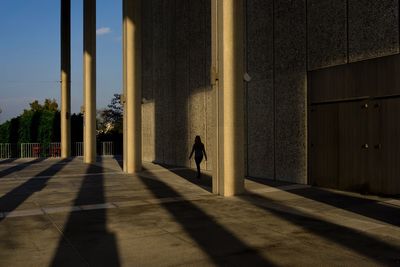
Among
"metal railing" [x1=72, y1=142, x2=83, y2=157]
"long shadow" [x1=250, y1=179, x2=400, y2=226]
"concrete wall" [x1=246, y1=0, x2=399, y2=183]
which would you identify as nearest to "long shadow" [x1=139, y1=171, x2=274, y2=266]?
"long shadow" [x1=250, y1=179, x2=400, y2=226]

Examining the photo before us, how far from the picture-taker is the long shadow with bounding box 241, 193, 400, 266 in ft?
20.6

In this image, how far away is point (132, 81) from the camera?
19828 millimetres

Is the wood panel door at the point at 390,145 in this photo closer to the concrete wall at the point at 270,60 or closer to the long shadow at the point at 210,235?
the concrete wall at the point at 270,60

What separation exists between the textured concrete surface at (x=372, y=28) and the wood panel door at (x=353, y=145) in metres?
1.38

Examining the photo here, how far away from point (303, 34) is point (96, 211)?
821cm

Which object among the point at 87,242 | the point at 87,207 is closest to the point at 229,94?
the point at 87,207

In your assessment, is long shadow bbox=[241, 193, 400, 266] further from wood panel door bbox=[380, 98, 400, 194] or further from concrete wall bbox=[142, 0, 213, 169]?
concrete wall bbox=[142, 0, 213, 169]

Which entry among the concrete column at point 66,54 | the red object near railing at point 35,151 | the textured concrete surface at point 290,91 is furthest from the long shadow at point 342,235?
the red object near railing at point 35,151

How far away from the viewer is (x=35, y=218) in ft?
30.8

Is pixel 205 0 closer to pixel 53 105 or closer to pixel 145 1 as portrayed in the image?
pixel 145 1

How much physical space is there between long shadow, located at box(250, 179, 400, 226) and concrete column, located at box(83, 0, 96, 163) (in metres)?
17.0

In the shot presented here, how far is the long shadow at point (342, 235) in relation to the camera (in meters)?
6.27

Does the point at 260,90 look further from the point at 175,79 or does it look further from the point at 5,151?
the point at 5,151

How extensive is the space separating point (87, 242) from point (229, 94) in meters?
6.04
